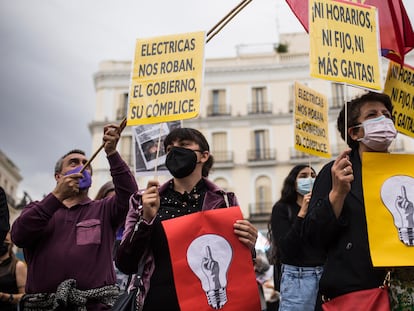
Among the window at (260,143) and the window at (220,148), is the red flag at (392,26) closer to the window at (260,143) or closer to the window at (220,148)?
the window at (220,148)

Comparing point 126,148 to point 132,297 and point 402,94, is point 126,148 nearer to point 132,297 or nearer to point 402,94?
point 402,94

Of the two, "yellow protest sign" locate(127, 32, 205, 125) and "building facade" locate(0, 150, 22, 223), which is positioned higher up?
"building facade" locate(0, 150, 22, 223)

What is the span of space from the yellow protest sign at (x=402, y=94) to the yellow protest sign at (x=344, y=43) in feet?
2.87

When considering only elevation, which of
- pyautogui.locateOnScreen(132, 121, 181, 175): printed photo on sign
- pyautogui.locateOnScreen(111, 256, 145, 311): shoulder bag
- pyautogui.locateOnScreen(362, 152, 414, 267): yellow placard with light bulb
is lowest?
pyautogui.locateOnScreen(111, 256, 145, 311): shoulder bag

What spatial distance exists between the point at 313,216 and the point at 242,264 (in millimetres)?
477

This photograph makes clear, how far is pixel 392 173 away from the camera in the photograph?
8.20ft

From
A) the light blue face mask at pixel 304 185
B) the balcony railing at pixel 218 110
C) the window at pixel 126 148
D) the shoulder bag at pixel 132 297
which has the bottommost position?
the shoulder bag at pixel 132 297

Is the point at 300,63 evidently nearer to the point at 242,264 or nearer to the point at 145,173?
the point at 145,173

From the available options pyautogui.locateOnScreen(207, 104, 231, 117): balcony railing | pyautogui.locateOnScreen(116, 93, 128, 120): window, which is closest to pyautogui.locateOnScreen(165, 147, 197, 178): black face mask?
pyautogui.locateOnScreen(207, 104, 231, 117): balcony railing

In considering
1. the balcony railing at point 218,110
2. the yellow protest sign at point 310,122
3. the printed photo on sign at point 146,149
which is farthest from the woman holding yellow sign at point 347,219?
the balcony railing at point 218,110

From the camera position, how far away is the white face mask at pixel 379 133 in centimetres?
256

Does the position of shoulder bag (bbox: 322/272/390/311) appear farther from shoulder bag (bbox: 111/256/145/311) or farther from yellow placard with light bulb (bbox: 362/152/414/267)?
shoulder bag (bbox: 111/256/145/311)

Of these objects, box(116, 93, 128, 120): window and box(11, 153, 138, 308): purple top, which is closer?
box(11, 153, 138, 308): purple top

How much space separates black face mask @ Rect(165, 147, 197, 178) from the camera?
2.83 m
